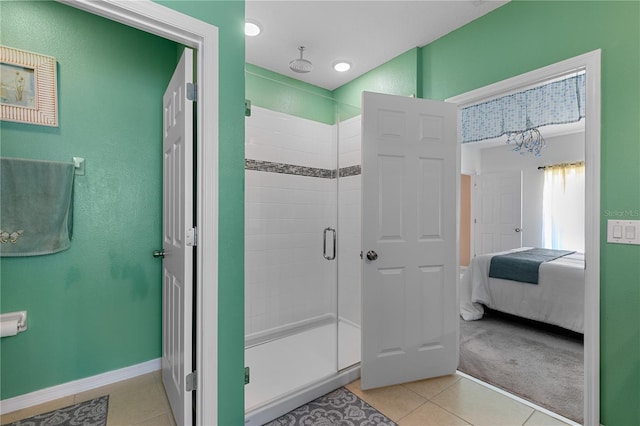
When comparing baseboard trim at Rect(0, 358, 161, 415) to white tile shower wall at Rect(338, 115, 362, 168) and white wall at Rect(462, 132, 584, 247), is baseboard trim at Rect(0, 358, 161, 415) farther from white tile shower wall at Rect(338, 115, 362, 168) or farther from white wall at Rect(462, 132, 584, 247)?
white wall at Rect(462, 132, 584, 247)

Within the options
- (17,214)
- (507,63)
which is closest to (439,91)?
(507,63)

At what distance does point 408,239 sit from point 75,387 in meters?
2.48

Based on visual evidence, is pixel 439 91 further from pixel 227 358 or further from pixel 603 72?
pixel 227 358

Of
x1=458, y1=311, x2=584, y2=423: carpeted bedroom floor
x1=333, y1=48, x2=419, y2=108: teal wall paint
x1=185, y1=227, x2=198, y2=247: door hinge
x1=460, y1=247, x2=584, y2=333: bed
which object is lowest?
x1=458, y1=311, x2=584, y2=423: carpeted bedroom floor

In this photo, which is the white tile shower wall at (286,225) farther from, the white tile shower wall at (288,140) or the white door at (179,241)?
the white door at (179,241)

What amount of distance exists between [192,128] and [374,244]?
133 centimetres

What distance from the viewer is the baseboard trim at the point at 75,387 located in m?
1.91

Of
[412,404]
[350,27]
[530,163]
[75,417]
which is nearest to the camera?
[75,417]

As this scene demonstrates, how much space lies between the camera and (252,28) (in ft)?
7.91

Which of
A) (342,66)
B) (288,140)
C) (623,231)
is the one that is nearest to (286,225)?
(288,140)

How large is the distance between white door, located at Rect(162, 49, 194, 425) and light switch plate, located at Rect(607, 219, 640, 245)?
219 cm

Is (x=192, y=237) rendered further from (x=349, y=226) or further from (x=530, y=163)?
(x=530, y=163)

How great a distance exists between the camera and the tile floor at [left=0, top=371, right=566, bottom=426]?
6.03 feet

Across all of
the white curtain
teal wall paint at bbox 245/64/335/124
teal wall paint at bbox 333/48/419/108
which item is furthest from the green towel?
the white curtain
